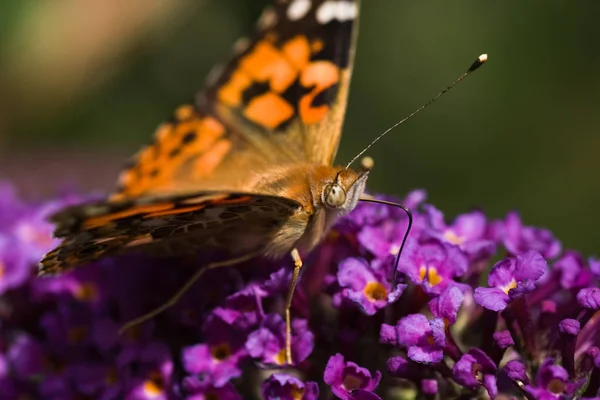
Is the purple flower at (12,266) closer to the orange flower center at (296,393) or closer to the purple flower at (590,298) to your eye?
the orange flower center at (296,393)

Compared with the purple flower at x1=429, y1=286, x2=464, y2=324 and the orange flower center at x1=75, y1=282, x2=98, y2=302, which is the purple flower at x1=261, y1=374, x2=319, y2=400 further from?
the orange flower center at x1=75, y1=282, x2=98, y2=302

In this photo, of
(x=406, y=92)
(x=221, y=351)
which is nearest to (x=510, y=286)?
(x=221, y=351)

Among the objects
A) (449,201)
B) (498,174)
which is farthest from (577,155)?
(449,201)

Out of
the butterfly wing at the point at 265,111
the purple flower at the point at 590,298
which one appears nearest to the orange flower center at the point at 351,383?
the purple flower at the point at 590,298

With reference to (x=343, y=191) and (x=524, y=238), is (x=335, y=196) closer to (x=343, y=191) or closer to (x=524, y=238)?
(x=343, y=191)

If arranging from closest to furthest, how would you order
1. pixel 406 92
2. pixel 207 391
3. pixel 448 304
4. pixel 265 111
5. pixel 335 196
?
1. pixel 448 304
2. pixel 335 196
3. pixel 207 391
4. pixel 265 111
5. pixel 406 92

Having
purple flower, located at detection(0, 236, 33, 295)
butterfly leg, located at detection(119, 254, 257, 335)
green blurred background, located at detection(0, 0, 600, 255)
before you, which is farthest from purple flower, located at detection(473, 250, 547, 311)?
green blurred background, located at detection(0, 0, 600, 255)
